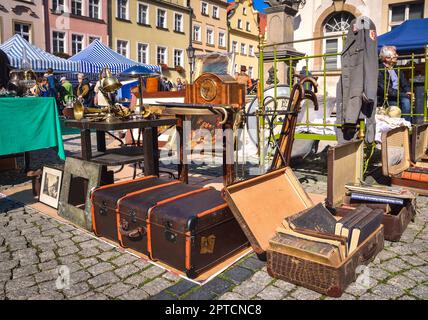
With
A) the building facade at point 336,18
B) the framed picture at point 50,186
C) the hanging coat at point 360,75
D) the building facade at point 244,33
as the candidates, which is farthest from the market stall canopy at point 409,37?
the building facade at point 244,33

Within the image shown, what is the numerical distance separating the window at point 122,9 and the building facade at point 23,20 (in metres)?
A: 6.82

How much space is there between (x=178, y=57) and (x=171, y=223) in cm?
3510

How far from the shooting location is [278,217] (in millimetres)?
3525

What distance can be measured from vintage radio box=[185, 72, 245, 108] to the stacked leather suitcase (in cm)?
111

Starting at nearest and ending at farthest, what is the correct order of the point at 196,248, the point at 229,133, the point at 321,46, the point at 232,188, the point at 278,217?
the point at 196,248 < the point at 232,188 < the point at 278,217 < the point at 229,133 < the point at 321,46

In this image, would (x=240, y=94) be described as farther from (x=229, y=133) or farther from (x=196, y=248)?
(x=196, y=248)

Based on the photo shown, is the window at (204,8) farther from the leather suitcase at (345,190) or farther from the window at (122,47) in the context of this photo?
the leather suitcase at (345,190)

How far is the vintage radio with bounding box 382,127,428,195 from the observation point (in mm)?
5254

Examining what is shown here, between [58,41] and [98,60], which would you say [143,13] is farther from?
[98,60]

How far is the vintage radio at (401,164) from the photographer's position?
525 cm

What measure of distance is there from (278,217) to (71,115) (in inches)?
114

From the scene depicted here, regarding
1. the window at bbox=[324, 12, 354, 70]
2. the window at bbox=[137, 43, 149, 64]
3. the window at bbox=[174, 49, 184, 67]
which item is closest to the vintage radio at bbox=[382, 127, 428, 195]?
the window at bbox=[324, 12, 354, 70]

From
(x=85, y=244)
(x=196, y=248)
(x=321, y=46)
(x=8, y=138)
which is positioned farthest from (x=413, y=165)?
(x=321, y=46)
